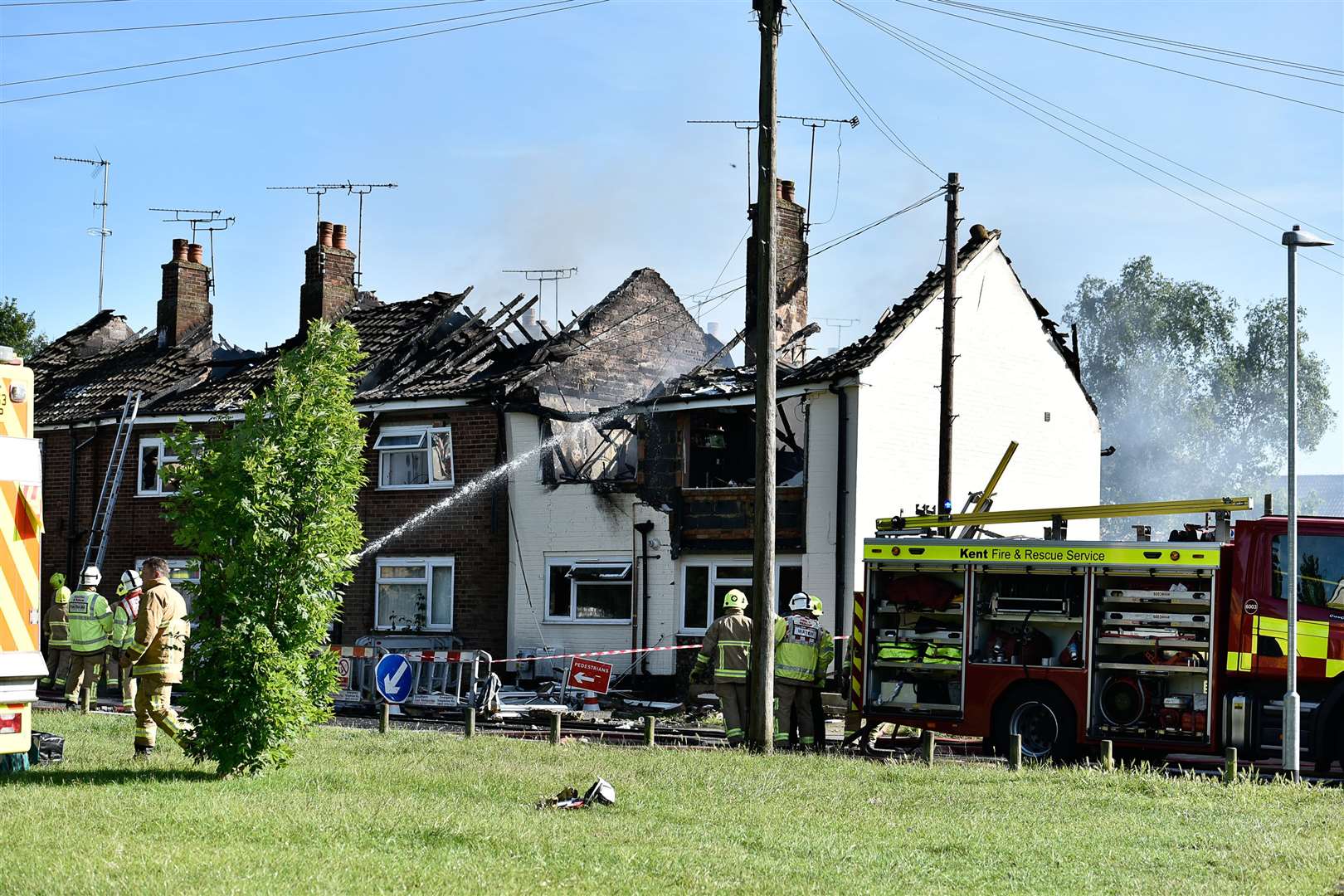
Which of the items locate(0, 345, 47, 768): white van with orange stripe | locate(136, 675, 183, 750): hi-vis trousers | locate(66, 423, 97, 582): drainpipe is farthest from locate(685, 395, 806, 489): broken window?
locate(0, 345, 47, 768): white van with orange stripe

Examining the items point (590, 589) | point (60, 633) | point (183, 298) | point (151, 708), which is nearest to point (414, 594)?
point (590, 589)

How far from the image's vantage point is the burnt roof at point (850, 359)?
25.4 meters

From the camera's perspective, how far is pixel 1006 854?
10.3 meters

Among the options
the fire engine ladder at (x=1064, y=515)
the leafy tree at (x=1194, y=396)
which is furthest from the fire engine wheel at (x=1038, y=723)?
the leafy tree at (x=1194, y=396)

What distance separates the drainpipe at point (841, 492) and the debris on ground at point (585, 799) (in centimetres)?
1280

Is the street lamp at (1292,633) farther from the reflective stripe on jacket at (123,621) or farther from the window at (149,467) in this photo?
the window at (149,467)

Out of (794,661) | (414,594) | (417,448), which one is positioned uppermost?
(417,448)

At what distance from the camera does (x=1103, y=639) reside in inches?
650

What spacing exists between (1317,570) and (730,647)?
6.24 meters

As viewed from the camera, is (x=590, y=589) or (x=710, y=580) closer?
(x=710, y=580)

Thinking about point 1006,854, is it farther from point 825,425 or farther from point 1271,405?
point 1271,405

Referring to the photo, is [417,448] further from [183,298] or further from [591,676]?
[183,298]

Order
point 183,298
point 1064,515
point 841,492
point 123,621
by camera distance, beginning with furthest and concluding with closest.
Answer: point 183,298, point 841,492, point 123,621, point 1064,515

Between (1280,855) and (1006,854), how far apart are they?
Answer: 1.89m
